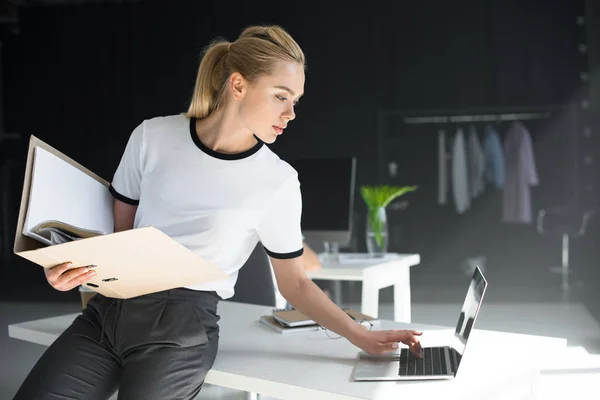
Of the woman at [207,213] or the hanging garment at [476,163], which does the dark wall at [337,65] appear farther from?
the woman at [207,213]

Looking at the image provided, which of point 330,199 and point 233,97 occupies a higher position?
point 233,97

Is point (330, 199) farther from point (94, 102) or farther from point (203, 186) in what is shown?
point (94, 102)

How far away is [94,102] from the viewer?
7.68 m

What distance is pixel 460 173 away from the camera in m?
7.42

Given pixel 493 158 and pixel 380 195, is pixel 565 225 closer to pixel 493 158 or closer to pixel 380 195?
pixel 493 158

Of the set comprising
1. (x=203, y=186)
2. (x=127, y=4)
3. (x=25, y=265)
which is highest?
(x=127, y=4)

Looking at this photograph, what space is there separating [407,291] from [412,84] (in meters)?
4.45

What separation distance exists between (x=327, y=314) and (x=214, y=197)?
0.37 m

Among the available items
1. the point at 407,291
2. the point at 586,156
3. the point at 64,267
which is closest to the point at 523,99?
the point at 586,156

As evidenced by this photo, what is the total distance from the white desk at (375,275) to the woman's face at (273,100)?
134 centimetres

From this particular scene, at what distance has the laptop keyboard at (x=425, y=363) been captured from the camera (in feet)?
→ 4.75

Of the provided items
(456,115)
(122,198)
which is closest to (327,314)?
(122,198)

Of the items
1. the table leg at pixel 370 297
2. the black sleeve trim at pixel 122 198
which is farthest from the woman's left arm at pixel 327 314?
the table leg at pixel 370 297

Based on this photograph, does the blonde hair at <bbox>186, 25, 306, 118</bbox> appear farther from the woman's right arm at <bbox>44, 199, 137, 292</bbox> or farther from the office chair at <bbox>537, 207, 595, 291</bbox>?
the office chair at <bbox>537, 207, 595, 291</bbox>
